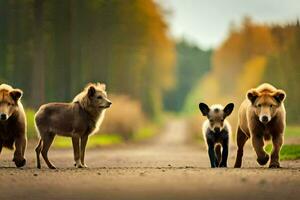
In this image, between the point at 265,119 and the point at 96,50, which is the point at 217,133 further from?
the point at 96,50

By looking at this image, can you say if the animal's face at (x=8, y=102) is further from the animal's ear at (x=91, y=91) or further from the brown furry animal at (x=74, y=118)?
the animal's ear at (x=91, y=91)

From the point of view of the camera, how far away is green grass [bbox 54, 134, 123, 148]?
32787 millimetres

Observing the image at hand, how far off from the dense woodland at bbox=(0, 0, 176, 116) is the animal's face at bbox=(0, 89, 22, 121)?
70.1 feet

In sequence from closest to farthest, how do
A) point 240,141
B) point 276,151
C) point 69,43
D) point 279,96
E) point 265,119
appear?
point 265,119
point 276,151
point 279,96
point 240,141
point 69,43

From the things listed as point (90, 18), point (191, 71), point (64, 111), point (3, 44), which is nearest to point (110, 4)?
point (90, 18)

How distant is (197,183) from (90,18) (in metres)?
34.4

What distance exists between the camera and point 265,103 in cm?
1620

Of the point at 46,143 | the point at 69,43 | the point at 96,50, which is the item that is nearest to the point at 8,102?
the point at 46,143

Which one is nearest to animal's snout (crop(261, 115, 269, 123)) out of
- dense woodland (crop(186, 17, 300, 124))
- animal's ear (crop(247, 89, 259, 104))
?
animal's ear (crop(247, 89, 259, 104))

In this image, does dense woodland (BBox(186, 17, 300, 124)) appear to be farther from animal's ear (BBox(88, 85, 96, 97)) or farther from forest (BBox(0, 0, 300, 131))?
animal's ear (BBox(88, 85, 96, 97))

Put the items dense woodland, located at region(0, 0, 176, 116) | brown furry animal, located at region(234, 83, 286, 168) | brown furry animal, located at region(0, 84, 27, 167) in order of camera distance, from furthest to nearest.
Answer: dense woodland, located at region(0, 0, 176, 116) → brown furry animal, located at region(0, 84, 27, 167) → brown furry animal, located at region(234, 83, 286, 168)

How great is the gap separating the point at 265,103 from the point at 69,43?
29.6 meters

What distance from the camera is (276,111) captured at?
16266 mm

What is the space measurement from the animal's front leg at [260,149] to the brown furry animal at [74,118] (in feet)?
11.1
